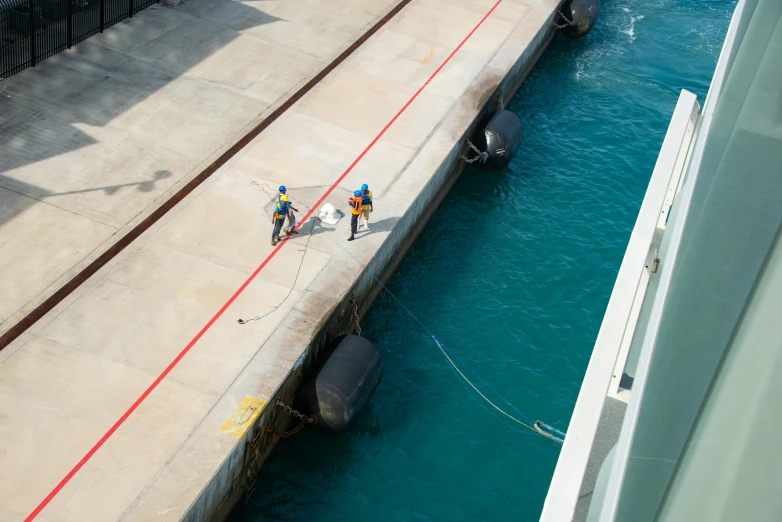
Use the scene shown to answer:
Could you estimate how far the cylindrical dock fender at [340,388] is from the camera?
2234 cm

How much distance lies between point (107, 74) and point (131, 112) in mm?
2800

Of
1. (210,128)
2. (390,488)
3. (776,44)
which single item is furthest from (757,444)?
(210,128)

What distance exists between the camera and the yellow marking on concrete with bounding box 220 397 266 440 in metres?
20.3

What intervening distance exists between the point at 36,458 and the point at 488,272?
1625 cm

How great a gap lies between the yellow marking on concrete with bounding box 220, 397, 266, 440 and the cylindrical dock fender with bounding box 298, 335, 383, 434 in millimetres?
1844

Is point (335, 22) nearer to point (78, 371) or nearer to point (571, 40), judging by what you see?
point (571, 40)

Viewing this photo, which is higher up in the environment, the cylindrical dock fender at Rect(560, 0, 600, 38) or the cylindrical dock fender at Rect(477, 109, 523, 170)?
the cylindrical dock fender at Rect(560, 0, 600, 38)

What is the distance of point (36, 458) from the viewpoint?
18953 millimetres

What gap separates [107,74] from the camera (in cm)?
3238

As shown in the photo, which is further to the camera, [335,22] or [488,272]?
[335,22]

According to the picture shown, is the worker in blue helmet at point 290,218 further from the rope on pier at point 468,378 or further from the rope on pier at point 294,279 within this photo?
the rope on pier at point 468,378

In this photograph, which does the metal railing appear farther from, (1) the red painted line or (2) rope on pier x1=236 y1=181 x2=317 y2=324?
(1) the red painted line

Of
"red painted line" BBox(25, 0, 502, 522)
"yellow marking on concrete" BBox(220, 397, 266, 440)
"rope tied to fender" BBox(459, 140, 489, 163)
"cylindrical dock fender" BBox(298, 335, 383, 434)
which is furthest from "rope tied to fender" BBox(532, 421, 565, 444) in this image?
"rope tied to fender" BBox(459, 140, 489, 163)

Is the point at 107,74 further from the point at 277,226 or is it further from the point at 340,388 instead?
the point at 340,388
